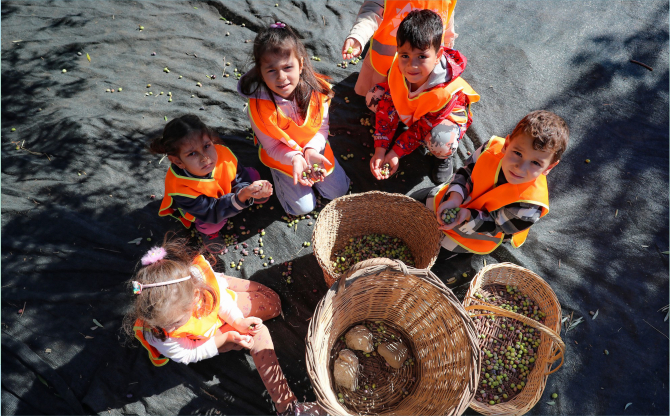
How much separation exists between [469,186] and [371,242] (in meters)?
0.96

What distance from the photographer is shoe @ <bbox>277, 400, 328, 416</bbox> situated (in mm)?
2795

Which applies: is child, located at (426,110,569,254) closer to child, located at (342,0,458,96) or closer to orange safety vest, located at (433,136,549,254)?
orange safety vest, located at (433,136,549,254)

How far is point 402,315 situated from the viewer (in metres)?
2.95

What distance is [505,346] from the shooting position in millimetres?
3072

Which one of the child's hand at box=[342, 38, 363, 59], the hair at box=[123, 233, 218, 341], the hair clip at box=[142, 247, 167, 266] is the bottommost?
the hair at box=[123, 233, 218, 341]

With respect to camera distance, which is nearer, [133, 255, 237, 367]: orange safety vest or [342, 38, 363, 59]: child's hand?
[133, 255, 237, 367]: orange safety vest

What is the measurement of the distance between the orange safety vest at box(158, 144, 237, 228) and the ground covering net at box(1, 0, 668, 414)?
0.45m

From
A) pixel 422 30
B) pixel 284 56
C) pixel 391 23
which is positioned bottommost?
pixel 284 56

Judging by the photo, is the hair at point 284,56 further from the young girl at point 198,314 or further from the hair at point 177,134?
the young girl at point 198,314

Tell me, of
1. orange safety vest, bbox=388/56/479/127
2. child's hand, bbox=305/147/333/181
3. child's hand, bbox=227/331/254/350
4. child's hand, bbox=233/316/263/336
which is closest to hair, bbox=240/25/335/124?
child's hand, bbox=305/147/333/181

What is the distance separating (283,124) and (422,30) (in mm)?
1245

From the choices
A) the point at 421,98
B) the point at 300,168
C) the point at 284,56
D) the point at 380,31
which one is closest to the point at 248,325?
the point at 300,168

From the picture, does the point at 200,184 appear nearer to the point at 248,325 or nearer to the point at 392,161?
the point at 248,325

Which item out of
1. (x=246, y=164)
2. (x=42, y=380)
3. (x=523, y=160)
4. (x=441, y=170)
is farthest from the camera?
(x=246, y=164)
